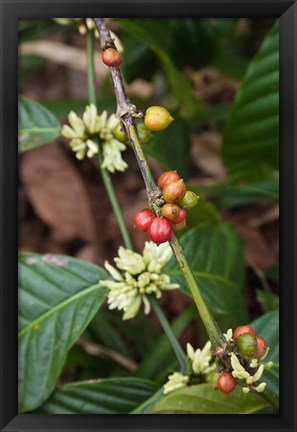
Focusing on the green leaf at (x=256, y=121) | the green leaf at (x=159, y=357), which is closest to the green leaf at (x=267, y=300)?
the green leaf at (x=159, y=357)

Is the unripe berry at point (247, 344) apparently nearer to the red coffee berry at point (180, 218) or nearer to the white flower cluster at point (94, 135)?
the red coffee berry at point (180, 218)

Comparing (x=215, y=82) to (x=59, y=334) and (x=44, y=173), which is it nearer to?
(x=44, y=173)

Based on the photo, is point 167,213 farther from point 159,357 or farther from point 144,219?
point 159,357

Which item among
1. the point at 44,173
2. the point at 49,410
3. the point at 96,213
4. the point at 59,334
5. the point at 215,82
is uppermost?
the point at 215,82

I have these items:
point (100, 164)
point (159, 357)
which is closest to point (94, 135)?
point (100, 164)

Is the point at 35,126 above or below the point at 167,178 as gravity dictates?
above
